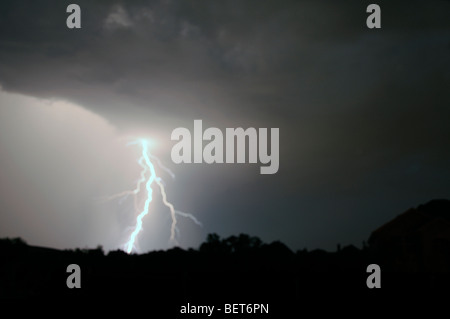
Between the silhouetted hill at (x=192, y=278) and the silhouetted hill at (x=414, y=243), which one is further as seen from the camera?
the silhouetted hill at (x=414, y=243)

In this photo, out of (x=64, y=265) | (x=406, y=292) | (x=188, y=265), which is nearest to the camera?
(x=406, y=292)

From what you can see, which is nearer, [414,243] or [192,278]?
[192,278]

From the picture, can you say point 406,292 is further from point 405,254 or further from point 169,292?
point 405,254

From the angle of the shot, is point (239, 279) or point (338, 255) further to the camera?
point (338, 255)

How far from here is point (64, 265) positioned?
13961mm

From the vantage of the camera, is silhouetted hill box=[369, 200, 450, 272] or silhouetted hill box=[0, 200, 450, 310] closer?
silhouetted hill box=[0, 200, 450, 310]

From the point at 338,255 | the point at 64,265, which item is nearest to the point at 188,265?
the point at 64,265

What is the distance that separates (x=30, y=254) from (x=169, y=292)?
641cm

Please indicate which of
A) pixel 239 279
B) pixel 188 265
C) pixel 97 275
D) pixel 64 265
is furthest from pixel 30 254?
pixel 239 279
